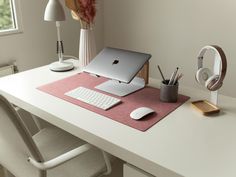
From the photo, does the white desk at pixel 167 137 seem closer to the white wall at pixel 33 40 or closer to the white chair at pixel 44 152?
the white chair at pixel 44 152

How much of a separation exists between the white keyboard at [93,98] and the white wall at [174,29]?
125cm

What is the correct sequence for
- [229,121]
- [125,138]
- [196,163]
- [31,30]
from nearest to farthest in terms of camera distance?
1. [196,163]
2. [125,138]
3. [229,121]
4. [31,30]

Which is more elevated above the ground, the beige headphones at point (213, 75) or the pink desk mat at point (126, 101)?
the beige headphones at point (213, 75)

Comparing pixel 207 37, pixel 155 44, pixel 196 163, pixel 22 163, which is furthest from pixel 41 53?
pixel 196 163

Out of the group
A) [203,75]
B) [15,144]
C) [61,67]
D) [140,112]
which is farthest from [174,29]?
[15,144]

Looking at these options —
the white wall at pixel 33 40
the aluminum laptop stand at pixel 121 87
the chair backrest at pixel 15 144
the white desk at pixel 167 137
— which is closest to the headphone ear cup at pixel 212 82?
the white desk at pixel 167 137

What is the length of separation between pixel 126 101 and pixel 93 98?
160mm

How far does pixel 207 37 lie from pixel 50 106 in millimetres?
1486

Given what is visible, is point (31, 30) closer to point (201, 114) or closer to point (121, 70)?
point (121, 70)

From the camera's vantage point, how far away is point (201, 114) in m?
1.16

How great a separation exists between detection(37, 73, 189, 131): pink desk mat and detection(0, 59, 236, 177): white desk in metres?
0.03

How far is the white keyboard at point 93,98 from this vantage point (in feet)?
4.09

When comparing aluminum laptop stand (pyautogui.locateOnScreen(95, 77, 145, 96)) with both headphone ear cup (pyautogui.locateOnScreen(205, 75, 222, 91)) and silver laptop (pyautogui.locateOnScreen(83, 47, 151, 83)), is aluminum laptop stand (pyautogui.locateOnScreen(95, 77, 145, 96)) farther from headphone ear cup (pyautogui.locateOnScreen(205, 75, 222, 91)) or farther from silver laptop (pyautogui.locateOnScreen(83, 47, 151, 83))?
headphone ear cup (pyautogui.locateOnScreen(205, 75, 222, 91))

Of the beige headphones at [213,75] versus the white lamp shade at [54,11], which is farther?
the white lamp shade at [54,11]
